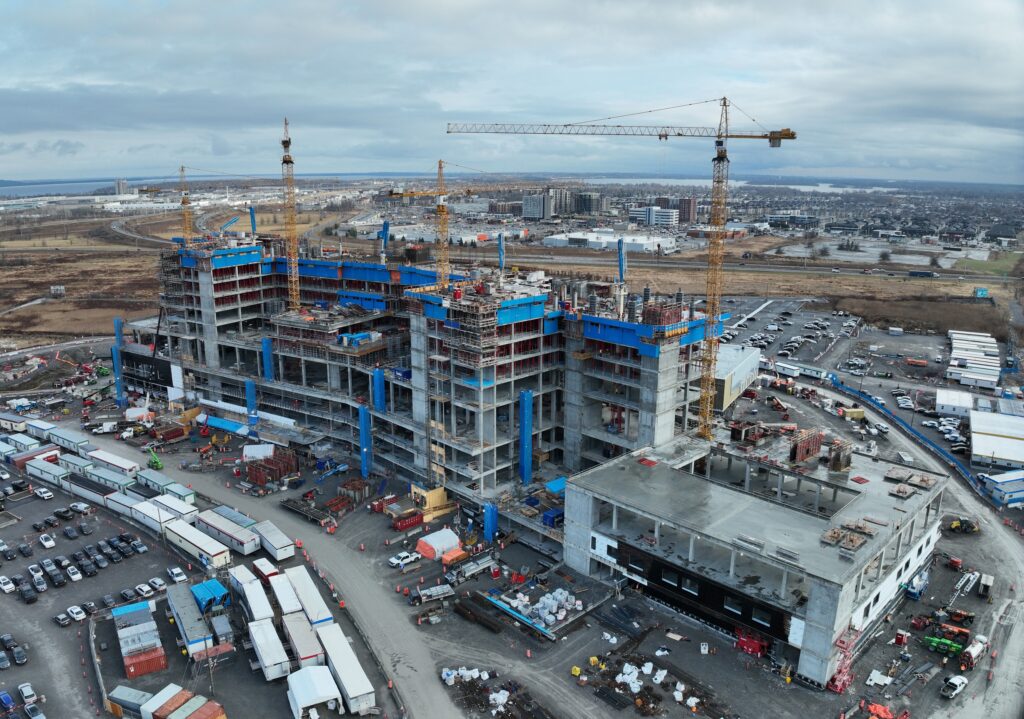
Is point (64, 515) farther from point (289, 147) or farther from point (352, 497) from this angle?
point (289, 147)

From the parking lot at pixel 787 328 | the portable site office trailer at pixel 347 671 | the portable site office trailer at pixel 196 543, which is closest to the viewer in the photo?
the portable site office trailer at pixel 347 671

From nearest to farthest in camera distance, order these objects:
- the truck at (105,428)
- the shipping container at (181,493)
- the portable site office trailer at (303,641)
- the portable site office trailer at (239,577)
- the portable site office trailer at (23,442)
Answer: the portable site office trailer at (303,641), the portable site office trailer at (239,577), the shipping container at (181,493), the portable site office trailer at (23,442), the truck at (105,428)

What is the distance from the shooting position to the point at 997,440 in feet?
253

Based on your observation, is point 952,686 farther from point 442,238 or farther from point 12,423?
point 12,423

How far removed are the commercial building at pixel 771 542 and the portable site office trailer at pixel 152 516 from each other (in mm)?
34917

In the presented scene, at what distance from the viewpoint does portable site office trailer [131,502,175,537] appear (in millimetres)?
61031

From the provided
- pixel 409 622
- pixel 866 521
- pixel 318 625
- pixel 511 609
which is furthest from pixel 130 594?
pixel 866 521

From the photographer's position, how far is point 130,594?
5253 centimetres

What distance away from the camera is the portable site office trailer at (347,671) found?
135ft

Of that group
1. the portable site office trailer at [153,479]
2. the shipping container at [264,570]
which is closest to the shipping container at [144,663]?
the shipping container at [264,570]

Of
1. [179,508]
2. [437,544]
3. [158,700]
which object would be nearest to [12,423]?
[179,508]

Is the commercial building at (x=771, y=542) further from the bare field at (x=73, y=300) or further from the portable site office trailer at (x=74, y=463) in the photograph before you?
the bare field at (x=73, y=300)

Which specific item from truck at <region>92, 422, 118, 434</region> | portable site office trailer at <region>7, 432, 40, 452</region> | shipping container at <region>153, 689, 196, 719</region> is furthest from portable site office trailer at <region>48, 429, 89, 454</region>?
shipping container at <region>153, 689, 196, 719</region>

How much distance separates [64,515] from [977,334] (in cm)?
14162
